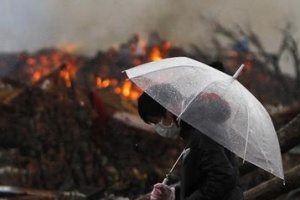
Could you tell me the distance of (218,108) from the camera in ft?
11.0

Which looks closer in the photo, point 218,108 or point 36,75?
point 218,108

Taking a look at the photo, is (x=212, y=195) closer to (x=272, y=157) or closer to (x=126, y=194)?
(x=272, y=157)

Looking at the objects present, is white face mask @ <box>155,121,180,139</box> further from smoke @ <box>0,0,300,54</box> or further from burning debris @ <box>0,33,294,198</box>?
smoke @ <box>0,0,300,54</box>

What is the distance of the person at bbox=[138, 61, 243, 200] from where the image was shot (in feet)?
10.6

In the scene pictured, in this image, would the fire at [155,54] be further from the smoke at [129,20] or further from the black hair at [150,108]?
the black hair at [150,108]

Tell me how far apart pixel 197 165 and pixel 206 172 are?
0.07 metres

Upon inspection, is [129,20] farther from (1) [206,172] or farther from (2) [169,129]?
(1) [206,172]

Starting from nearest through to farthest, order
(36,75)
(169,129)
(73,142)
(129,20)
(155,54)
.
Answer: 1. (169,129)
2. (73,142)
3. (36,75)
4. (155,54)
5. (129,20)

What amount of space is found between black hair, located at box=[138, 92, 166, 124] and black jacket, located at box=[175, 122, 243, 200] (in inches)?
6.4

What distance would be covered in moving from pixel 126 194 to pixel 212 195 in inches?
188

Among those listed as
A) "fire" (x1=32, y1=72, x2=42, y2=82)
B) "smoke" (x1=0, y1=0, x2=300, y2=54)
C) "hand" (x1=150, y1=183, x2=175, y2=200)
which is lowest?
"fire" (x1=32, y1=72, x2=42, y2=82)

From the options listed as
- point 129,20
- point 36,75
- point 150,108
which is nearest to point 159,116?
point 150,108

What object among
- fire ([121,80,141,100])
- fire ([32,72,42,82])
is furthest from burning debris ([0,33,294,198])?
fire ([32,72,42,82])

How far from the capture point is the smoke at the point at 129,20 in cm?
1698
